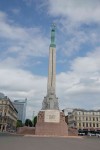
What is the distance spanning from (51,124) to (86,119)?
68.6 meters

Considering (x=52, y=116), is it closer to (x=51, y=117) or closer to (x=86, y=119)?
(x=51, y=117)

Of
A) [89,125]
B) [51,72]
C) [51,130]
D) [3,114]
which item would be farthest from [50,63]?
[89,125]

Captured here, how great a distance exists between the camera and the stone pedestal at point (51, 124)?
5978cm

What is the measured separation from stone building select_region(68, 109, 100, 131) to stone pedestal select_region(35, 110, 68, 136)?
6550 cm

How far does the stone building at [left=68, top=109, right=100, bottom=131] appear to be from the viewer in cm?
12356

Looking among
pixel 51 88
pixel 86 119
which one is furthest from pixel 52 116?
pixel 86 119

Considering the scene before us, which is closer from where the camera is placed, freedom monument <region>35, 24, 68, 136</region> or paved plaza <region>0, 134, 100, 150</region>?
paved plaza <region>0, 134, 100, 150</region>

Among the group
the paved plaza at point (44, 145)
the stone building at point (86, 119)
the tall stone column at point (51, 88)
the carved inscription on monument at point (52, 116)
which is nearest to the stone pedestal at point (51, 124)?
the carved inscription on monument at point (52, 116)

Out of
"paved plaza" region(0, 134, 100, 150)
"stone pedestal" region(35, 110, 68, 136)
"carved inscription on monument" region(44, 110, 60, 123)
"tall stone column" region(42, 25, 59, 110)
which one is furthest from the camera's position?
"tall stone column" region(42, 25, 59, 110)

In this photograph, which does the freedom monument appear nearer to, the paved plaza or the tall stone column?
the tall stone column

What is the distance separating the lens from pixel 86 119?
125625 millimetres

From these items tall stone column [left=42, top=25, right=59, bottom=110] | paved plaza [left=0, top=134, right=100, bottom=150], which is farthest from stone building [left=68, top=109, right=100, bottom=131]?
paved plaza [left=0, top=134, right=100, bottom=150]

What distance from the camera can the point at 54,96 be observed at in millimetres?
66750

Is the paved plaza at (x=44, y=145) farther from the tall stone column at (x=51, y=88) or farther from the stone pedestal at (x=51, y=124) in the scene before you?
the tall stone column at (x=51, y=88)
